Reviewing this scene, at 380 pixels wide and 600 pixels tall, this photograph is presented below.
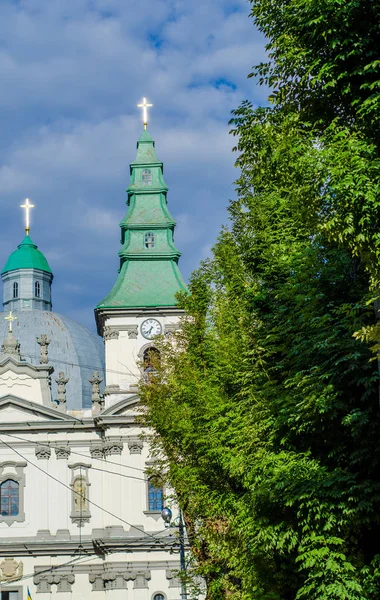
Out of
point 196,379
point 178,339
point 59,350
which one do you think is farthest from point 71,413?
point 196,379

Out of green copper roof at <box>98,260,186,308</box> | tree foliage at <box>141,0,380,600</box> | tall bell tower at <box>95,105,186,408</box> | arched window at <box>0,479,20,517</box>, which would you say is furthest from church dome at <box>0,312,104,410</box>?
tree foliage at <box>141,0,380,600</box>

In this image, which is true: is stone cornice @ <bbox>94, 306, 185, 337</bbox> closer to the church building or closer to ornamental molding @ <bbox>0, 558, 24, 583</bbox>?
the church building

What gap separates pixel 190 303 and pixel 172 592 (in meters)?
21.7

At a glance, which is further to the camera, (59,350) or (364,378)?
(59,350)

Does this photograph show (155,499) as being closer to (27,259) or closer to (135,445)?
(135,445)

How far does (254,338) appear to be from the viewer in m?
24.5

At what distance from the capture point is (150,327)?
169 feet

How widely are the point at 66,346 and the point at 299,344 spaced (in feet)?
150

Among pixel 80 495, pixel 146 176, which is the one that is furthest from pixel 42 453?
pixel 146 176

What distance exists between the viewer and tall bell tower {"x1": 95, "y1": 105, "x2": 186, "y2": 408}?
51094mm

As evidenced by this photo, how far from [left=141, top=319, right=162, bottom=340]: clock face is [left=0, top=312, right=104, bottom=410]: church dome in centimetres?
1138

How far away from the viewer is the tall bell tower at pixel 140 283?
51.1 metres

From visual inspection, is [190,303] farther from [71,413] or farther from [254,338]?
[71,413]

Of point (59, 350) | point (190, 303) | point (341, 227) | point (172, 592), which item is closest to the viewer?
point (341, 227)
